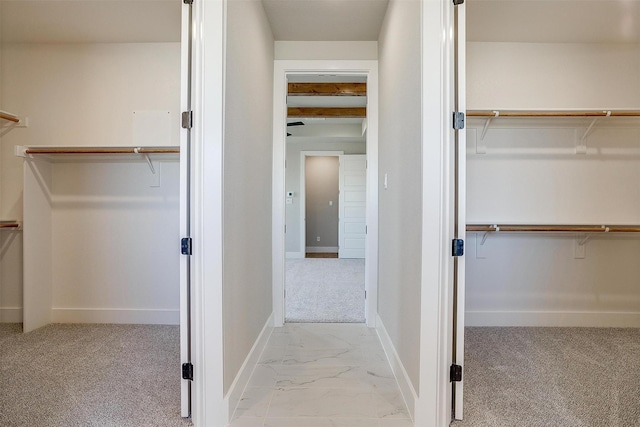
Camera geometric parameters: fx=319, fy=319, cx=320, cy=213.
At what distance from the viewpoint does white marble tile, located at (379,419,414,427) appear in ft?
A: 5.18

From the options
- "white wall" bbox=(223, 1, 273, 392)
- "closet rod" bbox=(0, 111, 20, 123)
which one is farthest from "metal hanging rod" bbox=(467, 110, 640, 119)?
"closet rod" bbox=(0, 111, 20, 123)

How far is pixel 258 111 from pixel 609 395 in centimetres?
279

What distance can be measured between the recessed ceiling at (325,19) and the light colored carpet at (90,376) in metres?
2.71

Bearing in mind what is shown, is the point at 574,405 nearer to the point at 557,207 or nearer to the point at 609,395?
the point at 609,395

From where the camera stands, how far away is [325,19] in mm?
2590

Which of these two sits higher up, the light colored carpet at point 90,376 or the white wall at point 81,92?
the white wall at point 81,92

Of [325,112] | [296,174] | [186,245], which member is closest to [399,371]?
[186,245]

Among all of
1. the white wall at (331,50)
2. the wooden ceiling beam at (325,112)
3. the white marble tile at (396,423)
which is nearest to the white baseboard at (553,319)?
the white marble tile at (396,423)

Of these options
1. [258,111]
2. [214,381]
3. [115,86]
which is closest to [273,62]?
[258,111]

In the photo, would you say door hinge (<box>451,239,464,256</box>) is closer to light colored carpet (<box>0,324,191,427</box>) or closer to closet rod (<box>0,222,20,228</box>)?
light colored carpet (<box>0,324,191,427</box>)

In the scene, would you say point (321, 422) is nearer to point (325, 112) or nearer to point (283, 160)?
point (283, 160)

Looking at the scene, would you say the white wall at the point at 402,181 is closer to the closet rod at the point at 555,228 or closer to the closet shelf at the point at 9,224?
the closet rod at the point at 555,228

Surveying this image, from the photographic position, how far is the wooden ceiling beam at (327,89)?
3.94m

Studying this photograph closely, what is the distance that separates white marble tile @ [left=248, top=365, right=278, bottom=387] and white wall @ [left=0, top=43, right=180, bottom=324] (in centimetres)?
154
